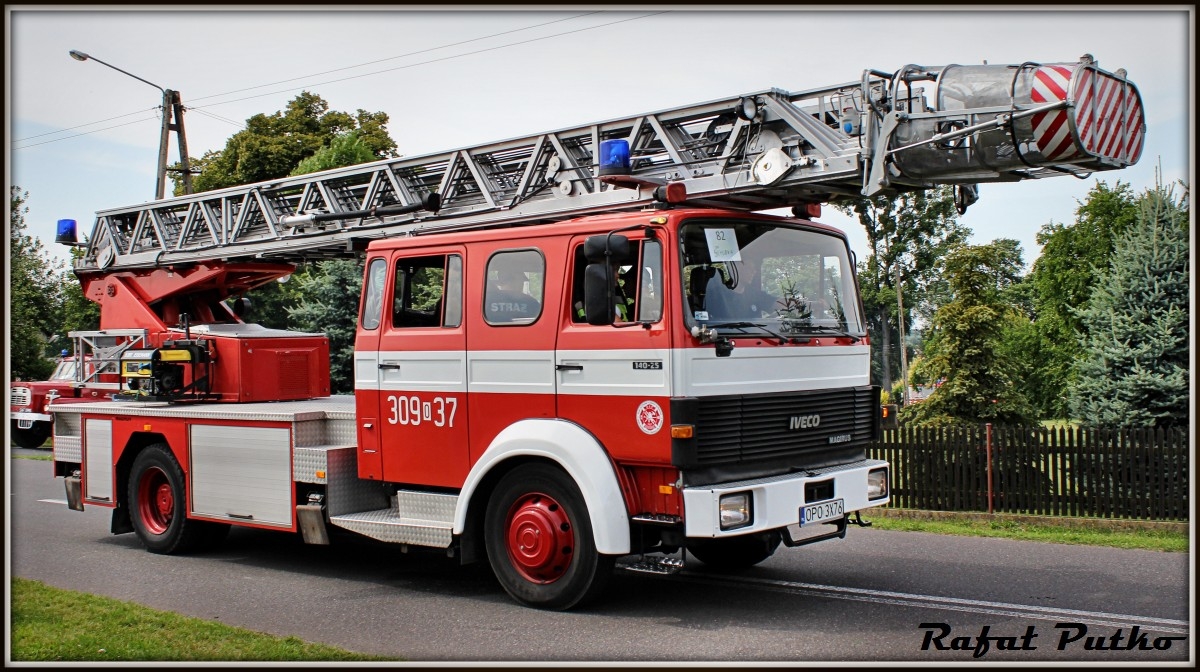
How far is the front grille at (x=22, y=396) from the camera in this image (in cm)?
2309

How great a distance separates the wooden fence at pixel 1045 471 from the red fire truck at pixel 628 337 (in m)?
4.69

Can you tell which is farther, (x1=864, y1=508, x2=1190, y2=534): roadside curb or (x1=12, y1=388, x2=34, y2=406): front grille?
(x1=12, y1=388, x2=34, y2=406): front grille

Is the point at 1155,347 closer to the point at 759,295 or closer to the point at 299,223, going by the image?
the point at 759,295

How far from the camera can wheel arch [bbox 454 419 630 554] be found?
6.69 m

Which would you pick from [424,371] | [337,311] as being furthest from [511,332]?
[337,311]

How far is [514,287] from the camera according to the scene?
759 cm

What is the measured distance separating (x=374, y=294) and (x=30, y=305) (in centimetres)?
2449

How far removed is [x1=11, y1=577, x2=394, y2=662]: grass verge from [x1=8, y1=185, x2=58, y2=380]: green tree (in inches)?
909

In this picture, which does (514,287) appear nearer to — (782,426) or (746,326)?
(746,326)

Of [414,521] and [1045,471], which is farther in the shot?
[1045,471]

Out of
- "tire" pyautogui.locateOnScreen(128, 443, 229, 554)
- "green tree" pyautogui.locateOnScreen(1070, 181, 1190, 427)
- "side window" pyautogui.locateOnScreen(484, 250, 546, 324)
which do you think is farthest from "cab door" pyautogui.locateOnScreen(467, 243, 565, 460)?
"green tree" pyautogui.locateOnScreen(1070, 181, 1190, 427)

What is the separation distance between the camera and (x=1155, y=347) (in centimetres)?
1374

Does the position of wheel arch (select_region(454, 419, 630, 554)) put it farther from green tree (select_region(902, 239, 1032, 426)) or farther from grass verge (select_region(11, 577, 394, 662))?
green tree (select_region(902, 239, 1032, 426))

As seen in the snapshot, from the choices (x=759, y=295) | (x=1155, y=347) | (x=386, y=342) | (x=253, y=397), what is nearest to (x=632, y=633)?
(x=759, y=295)
